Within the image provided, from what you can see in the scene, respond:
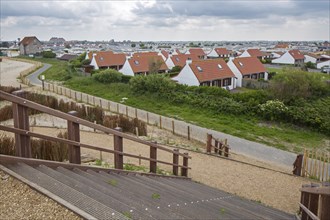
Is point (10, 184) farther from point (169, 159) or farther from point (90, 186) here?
point (169, 159)

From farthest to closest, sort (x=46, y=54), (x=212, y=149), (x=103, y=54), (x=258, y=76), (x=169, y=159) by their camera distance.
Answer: (x=46, y=54), (x=103, y=54), (x=258, y=76), (x=212, y=149), (x=169, y=159)

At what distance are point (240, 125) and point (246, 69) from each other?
2125 centimetres

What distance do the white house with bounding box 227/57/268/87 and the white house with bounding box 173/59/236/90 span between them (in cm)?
176

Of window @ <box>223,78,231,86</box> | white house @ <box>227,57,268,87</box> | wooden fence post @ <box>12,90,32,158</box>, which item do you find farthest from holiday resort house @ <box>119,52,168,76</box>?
wooden fence post @ <box>12,90,32,158</box>

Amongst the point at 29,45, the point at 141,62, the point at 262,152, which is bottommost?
the point at 262,152

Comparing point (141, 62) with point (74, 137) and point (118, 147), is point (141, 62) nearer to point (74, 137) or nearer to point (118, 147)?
point (118, 147)

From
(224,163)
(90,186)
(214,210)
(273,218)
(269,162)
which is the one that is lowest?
(269,162)

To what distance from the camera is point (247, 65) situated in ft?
142

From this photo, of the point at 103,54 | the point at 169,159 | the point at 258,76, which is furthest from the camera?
the point at 103,54

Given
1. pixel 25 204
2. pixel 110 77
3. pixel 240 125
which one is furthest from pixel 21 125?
pixel 110 77

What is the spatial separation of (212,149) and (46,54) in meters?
73.5

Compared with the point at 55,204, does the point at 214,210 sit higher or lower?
lower

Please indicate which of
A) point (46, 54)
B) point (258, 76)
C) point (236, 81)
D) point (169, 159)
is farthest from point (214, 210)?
point (46, 54)

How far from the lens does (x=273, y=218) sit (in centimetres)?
595
